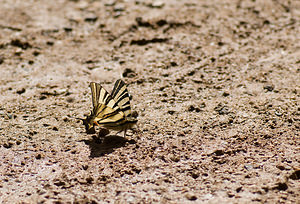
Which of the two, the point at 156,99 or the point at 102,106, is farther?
the point at 156,99

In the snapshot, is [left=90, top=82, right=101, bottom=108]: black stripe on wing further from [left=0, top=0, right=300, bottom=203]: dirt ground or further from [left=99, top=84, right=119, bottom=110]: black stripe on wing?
[left=0, top=0, right=300, bottom=203]: dirt ground

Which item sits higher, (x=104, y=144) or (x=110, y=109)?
(x=110, y=109)

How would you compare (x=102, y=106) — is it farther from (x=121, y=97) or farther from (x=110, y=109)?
(x=121, y=97)

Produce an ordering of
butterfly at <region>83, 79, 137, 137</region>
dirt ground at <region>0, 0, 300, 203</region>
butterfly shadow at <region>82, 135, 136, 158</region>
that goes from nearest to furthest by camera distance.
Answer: dirt ground at <region>0, 0, 300, 203</region> → butterfly shadow at <region>82, 135, 136, 158</region> → butterfly at <region>83, 79, 137, 137</region>

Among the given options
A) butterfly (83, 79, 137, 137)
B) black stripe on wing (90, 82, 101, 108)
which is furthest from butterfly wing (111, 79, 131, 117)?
black stripe on wing (90, 82, 101, 108)

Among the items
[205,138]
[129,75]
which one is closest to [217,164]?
[205,138]

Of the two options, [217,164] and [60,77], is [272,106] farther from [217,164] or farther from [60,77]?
[60,77]

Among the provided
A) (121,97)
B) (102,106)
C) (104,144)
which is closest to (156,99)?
(121,97)
